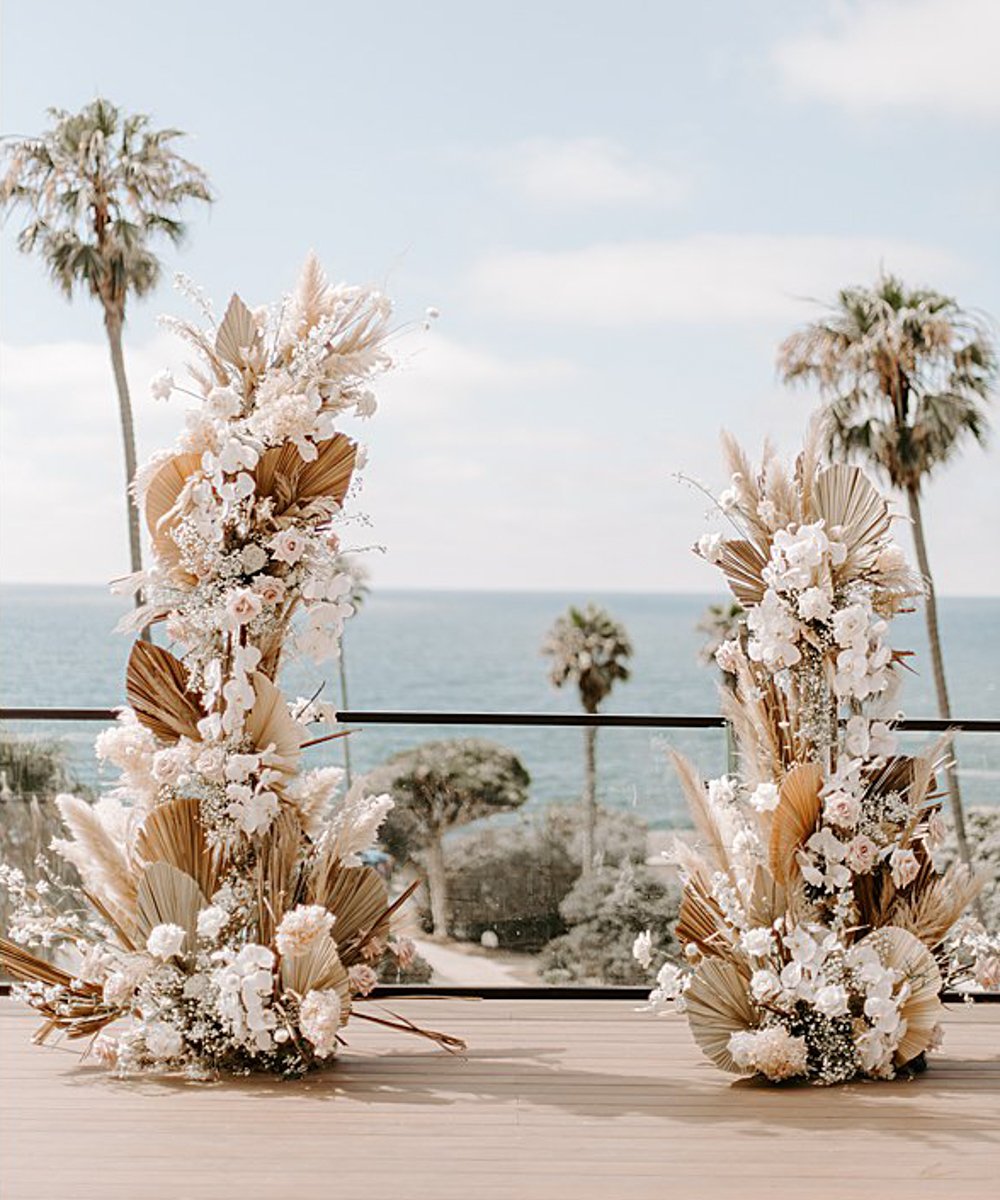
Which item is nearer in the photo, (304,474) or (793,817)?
(793,817)

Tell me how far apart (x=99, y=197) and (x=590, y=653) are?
1243 cm

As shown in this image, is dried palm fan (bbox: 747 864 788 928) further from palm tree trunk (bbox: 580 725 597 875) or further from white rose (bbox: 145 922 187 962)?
white rose (bbox: 145 922 187 962)

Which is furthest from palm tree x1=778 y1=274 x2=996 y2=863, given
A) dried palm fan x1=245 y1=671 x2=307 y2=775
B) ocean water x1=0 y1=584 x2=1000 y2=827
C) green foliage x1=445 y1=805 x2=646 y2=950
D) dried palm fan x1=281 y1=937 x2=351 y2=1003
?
dried palm fan x1=281 y1=937 x2=351 y2=1003

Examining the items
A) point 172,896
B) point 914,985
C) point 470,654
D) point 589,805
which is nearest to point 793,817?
point 914,985

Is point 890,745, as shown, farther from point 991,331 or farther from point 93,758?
point 991,331

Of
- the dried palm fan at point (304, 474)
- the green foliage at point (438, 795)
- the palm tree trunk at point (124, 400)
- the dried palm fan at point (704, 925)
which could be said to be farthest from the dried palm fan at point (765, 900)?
the palm tree trunk at point (124, 400)

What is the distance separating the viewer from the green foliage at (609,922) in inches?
219

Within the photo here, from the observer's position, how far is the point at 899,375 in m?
23.5

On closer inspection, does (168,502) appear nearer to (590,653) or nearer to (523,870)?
(523,870)

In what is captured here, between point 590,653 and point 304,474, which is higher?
point 590,653

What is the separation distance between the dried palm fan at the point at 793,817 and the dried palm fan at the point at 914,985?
30cm

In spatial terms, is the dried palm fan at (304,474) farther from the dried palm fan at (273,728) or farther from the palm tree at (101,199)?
the palm tree at (101,199)

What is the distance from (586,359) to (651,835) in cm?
4521

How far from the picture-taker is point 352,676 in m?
51.9
